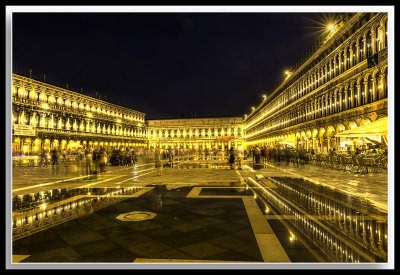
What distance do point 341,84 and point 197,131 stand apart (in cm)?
7506

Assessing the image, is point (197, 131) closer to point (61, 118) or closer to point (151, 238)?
point (61, 118)

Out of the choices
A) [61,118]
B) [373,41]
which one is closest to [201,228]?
[373,41]

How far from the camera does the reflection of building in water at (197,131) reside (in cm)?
9581

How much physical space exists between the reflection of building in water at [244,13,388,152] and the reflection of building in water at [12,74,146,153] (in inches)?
1295

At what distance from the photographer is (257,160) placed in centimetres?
2059

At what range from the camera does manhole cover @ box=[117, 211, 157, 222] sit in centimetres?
469

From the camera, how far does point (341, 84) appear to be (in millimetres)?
24250

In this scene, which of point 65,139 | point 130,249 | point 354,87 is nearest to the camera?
point 130,249

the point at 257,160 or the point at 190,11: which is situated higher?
the point at 190,11

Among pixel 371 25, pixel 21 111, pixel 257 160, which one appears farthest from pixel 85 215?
pixel 21 111
